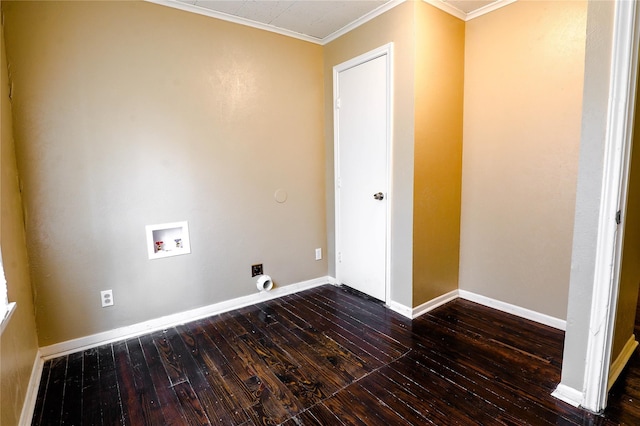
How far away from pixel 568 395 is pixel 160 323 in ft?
8.52

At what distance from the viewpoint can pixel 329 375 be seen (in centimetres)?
189

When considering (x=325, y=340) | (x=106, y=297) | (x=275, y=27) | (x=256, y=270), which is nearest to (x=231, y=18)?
(x=275, y=27)

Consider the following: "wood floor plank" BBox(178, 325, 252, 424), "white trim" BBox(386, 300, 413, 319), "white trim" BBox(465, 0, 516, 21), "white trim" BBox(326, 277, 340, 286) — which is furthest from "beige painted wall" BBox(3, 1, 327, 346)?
"white trim" BBox(465, 0, 516, 21)

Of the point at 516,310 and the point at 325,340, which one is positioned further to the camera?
the point at 516,310

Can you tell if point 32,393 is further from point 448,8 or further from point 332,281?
point 448,8

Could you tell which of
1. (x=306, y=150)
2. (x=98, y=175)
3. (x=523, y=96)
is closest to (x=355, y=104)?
(x=306, y=150)

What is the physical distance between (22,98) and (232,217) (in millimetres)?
1492

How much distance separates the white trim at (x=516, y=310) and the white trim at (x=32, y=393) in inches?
119

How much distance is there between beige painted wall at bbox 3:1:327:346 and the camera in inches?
79.1

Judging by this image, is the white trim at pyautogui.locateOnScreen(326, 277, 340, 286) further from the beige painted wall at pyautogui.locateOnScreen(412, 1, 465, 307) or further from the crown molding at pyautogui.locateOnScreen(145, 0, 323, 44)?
the crown molding at pyautogui.locateOnScreen(145, 0, 323, 44)

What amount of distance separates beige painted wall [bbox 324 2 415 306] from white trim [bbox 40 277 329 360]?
1049mm

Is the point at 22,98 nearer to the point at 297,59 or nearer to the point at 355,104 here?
the point at 297,59

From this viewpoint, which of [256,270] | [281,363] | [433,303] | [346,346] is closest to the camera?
[281,363]

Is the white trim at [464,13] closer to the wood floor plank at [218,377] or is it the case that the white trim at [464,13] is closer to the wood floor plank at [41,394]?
the wood floor plank at [218,377]
